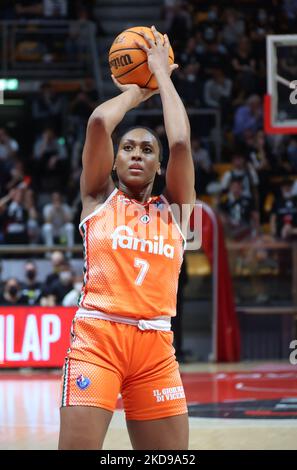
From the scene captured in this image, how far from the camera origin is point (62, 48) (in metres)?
19.3

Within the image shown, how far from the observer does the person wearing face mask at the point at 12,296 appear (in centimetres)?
1414

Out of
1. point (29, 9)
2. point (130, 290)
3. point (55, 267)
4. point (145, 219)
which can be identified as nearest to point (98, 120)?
point (145, 219)

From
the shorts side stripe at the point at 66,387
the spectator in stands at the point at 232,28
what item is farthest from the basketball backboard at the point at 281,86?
the spectator in stands at the point at 232,28

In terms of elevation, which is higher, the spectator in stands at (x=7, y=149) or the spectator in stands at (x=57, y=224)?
the spectator in stands at (x=7, y=149)

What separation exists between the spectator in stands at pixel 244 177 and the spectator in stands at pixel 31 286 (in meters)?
3.87

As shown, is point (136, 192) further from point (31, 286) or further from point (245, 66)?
point (245, 66)

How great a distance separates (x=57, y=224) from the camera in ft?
53.2

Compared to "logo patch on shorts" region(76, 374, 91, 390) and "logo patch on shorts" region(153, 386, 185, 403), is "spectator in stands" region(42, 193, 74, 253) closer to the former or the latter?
"logo patch on shorts" region(153, 386, 185, 403)

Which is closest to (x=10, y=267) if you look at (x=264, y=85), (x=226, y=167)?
(x=226, y=167)

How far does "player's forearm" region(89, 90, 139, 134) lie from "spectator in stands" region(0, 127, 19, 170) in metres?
13.4

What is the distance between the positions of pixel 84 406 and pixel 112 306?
0.47 m

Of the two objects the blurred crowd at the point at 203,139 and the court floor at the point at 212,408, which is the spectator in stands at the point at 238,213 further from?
the court floor at the point at 212,408

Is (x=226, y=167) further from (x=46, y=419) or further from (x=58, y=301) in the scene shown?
(x=46, y=419)

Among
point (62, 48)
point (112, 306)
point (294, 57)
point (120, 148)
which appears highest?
point (62, 48)
